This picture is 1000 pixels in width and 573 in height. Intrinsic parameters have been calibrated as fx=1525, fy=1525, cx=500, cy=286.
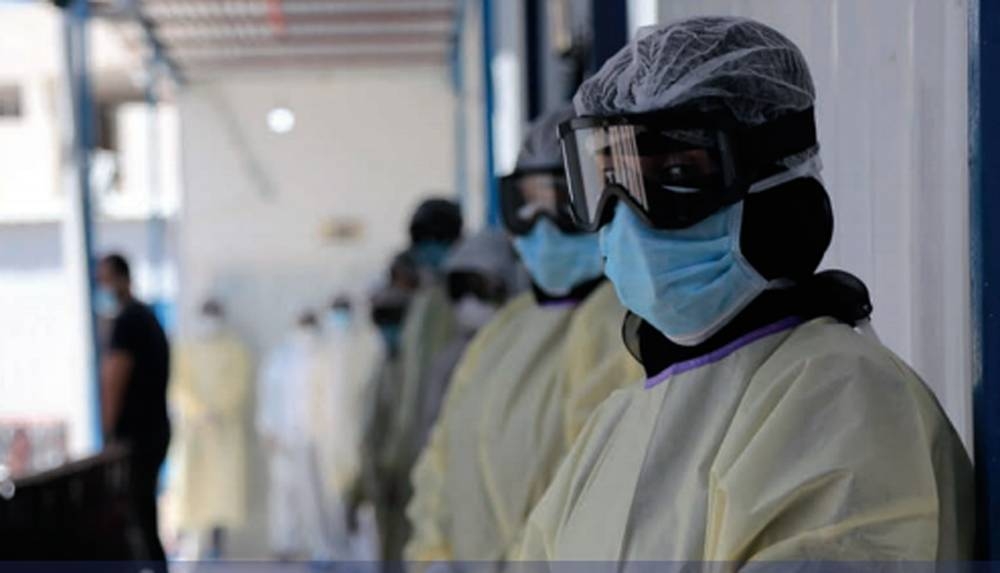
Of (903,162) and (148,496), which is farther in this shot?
(148,496)

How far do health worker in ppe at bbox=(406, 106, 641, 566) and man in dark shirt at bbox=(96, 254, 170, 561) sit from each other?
8.88ft

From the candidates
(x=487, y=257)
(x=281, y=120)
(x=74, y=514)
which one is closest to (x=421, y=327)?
(x=487, y=257)

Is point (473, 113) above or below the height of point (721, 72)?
above

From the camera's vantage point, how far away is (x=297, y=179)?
10.6 meters

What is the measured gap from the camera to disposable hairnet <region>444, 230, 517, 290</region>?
3568 millimetres

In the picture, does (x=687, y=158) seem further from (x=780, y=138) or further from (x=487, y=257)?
(x=487, y=257)

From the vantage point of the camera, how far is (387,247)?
1075cm

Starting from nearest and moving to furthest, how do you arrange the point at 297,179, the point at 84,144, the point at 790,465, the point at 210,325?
the point at 790,465 → the point at 84,144 → the point at 210,325 → the point at 297,179

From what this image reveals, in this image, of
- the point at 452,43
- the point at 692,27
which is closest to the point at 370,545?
the point at 452,43

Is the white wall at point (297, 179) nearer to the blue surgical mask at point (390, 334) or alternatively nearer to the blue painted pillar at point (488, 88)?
the blue painted pillar at point (488, 88)

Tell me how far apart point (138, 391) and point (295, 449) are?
Answer: 3978 mm

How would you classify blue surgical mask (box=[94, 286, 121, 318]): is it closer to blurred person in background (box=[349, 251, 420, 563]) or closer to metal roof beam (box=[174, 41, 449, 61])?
blurred person in background (box=[349, 251, 420, 563])

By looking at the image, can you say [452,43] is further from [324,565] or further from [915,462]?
[915,462]

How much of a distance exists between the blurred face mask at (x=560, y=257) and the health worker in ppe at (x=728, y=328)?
1.01 meters
